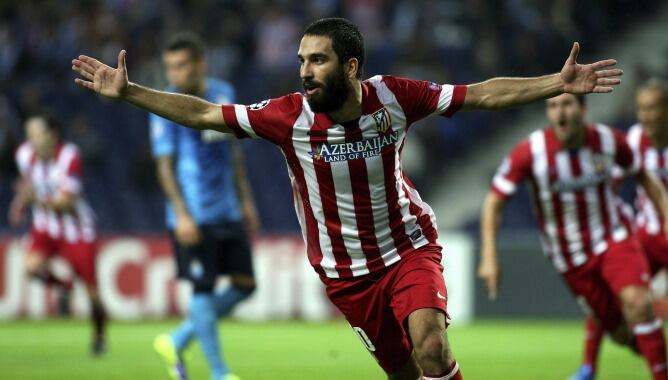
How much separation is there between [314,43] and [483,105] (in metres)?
0.88

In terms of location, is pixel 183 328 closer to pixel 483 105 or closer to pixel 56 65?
pixel 483 105

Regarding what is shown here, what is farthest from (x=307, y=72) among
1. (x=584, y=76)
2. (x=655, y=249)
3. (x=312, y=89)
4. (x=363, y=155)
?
(x=655, y=249)

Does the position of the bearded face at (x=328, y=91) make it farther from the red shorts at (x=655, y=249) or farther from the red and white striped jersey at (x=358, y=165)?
the red shorts at (x=655, y=249)

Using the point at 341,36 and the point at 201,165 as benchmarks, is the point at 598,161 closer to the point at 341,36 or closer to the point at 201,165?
the point at 201,165

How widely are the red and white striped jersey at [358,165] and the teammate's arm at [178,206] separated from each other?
230 cm

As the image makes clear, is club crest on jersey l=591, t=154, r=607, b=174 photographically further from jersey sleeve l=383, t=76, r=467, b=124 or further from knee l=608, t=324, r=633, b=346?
jersey sleeve l=383, t=76, r=467, b=124

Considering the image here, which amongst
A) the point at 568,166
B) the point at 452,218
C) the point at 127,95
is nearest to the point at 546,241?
the point at 568,166

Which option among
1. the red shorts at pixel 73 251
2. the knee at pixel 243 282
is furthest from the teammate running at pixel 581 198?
the red shorts at pixel 73 251

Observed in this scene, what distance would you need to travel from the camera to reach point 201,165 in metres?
8.23

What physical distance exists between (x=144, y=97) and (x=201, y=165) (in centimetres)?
292

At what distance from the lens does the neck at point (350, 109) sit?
214 inches

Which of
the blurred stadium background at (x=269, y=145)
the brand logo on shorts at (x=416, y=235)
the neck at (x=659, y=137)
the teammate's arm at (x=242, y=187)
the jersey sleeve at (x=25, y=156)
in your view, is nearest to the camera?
the brand logo on shorts at (x=416, y=235)

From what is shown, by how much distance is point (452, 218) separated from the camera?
687 inches

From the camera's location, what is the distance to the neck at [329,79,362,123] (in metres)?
5.44
